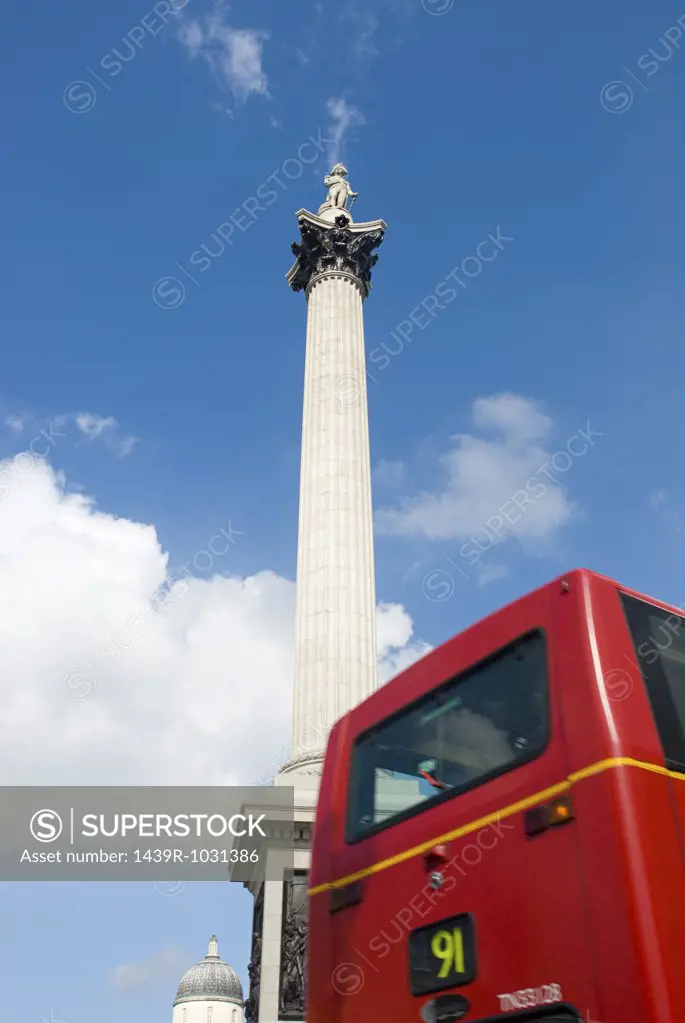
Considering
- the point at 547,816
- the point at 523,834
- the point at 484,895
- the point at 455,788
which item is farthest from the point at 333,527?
the point at 547,816

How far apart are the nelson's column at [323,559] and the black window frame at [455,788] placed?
447 inches

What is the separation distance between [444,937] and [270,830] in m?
13.8

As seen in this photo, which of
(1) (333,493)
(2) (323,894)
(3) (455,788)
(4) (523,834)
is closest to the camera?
(4) (523,834)

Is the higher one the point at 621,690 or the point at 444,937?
the point at 621,690

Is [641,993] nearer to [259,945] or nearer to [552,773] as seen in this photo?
[552,773]

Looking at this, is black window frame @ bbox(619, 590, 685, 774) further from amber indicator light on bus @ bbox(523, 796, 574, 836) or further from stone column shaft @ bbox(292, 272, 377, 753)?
stone column shaft @ bbox(292, 272, 377, 753)

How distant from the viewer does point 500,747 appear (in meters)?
5.04

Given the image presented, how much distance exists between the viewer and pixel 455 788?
5230 millimetres

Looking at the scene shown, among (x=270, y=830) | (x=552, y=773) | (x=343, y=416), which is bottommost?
(x=552, y=773)

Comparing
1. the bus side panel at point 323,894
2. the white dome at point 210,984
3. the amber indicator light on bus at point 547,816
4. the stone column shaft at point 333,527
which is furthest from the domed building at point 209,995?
the amber indicator light on bus at point 547,816

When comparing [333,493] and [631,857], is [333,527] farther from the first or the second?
[631,857]

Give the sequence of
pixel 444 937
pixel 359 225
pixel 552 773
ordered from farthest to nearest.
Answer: pixel 359 225, pixel 444 937, pixel 552 773

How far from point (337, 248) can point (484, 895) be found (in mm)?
26599

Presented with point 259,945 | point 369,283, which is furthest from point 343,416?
point 259,945
